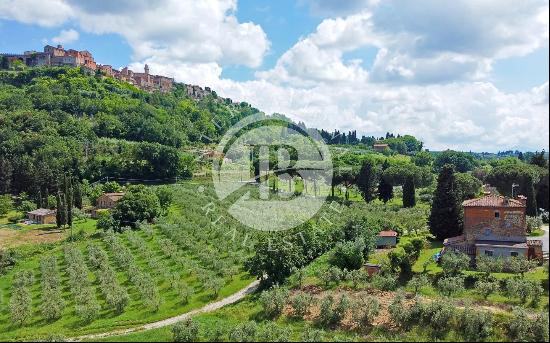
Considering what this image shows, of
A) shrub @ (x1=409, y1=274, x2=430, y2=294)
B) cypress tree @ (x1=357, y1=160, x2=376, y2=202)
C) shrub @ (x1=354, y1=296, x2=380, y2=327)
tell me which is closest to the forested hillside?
cypress tree @ (x1=357, y1=160, x2=376, y2=202)

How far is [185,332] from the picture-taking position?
23.5 m

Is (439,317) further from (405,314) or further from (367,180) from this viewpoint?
(367,180)

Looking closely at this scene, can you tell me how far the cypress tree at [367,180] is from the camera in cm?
6569

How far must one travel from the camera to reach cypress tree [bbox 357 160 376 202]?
2586 inches

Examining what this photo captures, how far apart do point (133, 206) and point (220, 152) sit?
40.4m

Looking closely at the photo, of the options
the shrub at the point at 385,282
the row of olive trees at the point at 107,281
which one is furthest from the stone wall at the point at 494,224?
the row of olive trees at the point at 107,281

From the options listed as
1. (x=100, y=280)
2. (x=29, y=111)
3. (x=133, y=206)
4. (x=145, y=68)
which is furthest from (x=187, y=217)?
(x=145, y=68)

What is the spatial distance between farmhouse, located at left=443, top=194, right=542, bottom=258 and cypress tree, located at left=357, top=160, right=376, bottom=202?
→ 1205 inches

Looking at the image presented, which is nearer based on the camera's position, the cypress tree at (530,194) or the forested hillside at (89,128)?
the cypress tree at (530,194)

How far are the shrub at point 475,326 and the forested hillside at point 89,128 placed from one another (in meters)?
59.6

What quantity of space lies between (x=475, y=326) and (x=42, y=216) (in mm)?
52021

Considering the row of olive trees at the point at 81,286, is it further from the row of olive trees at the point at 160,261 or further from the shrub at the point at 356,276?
the shrub at the point at 356,276

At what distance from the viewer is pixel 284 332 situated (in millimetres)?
22438

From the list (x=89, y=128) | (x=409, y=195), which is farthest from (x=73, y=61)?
(x=409, y=195)
